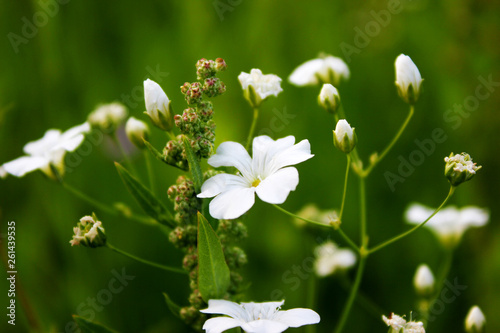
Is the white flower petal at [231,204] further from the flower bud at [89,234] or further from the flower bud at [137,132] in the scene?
the flower bud at [137,132]

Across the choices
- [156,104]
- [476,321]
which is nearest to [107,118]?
[156,104]

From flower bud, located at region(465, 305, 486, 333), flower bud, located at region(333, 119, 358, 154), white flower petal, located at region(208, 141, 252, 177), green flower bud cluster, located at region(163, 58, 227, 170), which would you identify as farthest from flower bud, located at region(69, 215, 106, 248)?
flower bud, located at region(465, 305, 486, 333)

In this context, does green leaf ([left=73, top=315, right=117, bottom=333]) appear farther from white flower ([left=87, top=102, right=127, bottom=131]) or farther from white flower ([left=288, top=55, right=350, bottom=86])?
white flower ([left=288, top=55, right=350, bottom=86])

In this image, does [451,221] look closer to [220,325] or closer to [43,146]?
[220,325]

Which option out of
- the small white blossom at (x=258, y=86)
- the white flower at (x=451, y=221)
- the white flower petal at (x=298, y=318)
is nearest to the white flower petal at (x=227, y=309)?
the white flower petal at (x=298, y=318)

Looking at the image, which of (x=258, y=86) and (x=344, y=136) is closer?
(x=344, y=136)

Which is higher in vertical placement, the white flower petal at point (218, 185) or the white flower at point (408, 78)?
the white flower at point (408, 78)
